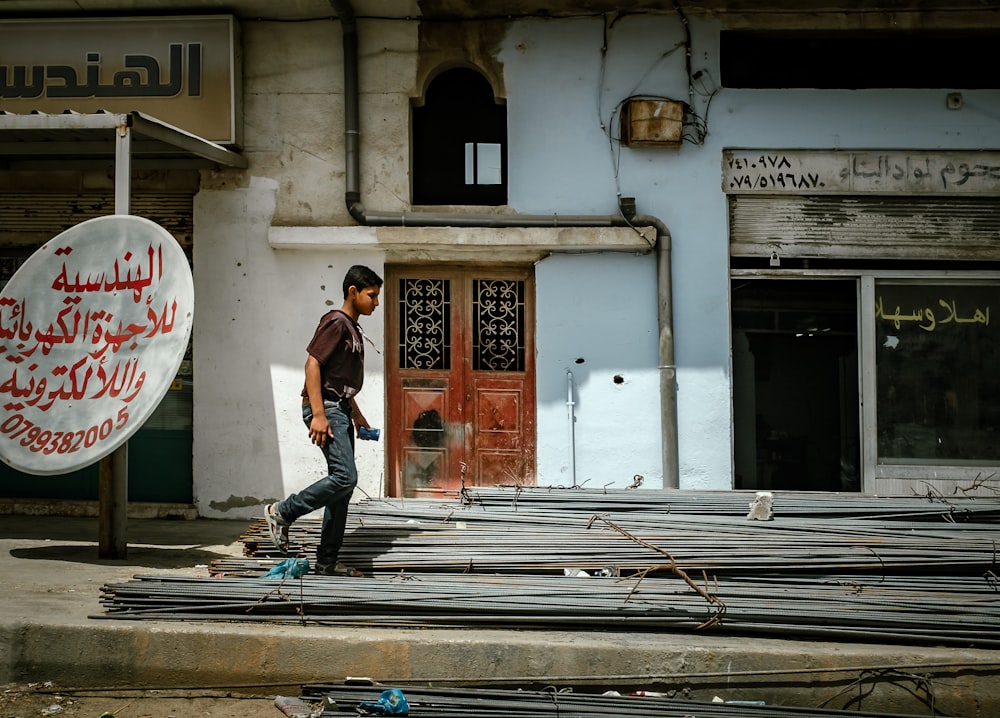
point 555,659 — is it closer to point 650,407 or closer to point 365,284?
point 365,284

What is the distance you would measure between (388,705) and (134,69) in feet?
20.3

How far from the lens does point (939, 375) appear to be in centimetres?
833

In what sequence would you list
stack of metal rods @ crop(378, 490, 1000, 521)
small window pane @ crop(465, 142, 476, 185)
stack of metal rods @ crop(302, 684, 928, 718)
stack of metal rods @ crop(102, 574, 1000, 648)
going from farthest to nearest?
small window pane @ crop(465, 142, 476, 185), stack of metal rods @ crop(378, 490, 1000, 521), stack of metal rods @ crop(102, 574, 1000, 648), stack of metal rods @ crop(302, 684, 928, 718)

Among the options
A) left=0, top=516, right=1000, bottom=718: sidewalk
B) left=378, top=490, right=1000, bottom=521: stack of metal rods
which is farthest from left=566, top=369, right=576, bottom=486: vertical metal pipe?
left=0, top=516, right=1000, bottom=718: sidewalk

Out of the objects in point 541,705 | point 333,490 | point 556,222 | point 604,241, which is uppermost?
point 556,222

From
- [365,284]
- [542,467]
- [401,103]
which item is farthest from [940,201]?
[365,284]

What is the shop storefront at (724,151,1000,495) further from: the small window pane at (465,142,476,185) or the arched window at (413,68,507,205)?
the small window pane at (465,142,476,185)

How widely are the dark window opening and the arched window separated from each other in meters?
2.05

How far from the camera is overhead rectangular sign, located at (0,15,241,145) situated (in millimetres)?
8031

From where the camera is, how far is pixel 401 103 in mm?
8234

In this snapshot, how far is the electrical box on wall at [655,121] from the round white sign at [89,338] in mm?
3996

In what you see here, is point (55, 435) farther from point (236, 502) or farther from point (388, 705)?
point (388, 705)

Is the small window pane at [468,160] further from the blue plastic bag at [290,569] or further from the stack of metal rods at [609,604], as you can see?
the stack of metal rods at [609,604]

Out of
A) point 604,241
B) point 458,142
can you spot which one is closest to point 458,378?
point 604,241
